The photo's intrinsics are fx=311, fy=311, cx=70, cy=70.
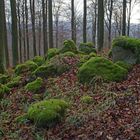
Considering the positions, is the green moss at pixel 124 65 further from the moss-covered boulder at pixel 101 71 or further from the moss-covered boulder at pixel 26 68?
the moss-covered boulder at pixel 26 68

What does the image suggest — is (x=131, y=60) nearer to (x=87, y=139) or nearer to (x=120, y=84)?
Result: (x=120, y=84)

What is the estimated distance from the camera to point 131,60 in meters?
10.9

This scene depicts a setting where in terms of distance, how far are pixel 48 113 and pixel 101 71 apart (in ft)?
10.0

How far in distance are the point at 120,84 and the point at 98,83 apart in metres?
0.71

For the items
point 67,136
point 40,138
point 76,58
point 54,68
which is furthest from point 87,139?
point 76,58

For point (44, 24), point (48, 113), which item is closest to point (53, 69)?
point (48, 113)

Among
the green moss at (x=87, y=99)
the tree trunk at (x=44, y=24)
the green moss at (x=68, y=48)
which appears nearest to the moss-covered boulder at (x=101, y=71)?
the green moss at (x=87, y=99)

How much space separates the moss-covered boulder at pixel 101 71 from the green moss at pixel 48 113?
2.17 m

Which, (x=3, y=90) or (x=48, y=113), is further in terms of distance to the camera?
(x=3, y=90)

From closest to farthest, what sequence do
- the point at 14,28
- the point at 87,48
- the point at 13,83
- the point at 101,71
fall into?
the point at 101,71 → the point at 13,83 → the point at 87,48 → the point at 14,28

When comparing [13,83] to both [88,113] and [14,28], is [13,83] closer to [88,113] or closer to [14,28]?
[88,113]

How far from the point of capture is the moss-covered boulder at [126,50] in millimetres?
10879

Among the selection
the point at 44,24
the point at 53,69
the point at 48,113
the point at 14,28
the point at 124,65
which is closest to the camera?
the point at 48,113

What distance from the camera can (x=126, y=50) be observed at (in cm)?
1112
